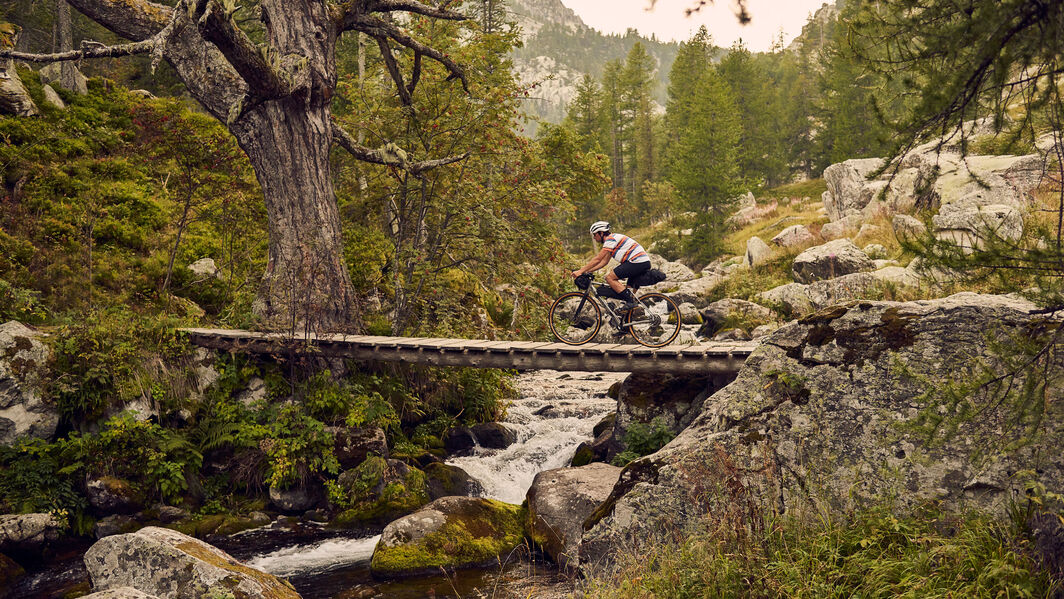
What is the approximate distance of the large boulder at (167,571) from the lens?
539 cm

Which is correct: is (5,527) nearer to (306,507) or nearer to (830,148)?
(306,507)

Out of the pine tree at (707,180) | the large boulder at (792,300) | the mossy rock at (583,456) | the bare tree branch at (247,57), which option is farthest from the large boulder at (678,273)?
the bare tree branch at (247,57)

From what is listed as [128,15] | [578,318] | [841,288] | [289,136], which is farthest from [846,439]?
[128,15]

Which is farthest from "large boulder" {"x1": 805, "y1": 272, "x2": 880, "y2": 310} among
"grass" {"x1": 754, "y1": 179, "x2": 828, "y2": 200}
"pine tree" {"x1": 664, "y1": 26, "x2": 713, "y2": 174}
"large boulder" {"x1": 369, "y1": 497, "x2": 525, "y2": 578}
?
"pine tree" {"x1": 664, "y1": 26, "x2": 713, "y2": 174}

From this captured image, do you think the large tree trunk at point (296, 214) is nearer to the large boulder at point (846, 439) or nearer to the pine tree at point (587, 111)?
the large boulder at point (846, 439)

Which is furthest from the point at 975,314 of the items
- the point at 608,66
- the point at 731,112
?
the point at 608,66

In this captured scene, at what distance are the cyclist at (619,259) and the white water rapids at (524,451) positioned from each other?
349 cm

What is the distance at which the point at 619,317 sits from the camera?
34.5ft

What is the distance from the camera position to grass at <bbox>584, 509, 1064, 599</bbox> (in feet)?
10.9

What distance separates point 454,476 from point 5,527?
606cm

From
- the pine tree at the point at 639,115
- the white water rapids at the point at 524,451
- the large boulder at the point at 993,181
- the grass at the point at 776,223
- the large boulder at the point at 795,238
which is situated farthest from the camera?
the pine tree at the point at 639,115

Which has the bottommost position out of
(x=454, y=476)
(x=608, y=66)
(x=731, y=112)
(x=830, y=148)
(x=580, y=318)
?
(x=454, y=476)

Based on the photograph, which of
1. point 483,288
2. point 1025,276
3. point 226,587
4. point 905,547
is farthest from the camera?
point 483,288

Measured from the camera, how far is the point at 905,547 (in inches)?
149
